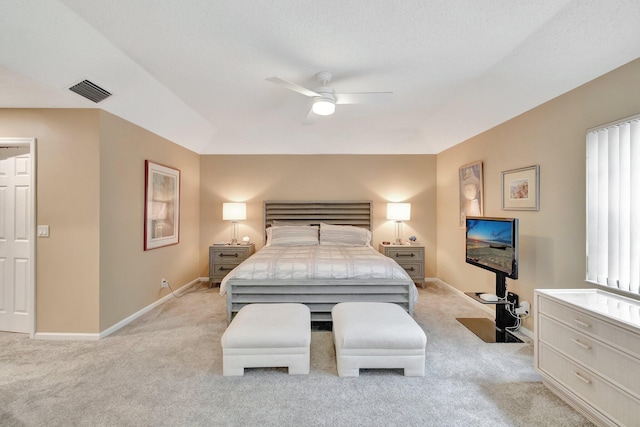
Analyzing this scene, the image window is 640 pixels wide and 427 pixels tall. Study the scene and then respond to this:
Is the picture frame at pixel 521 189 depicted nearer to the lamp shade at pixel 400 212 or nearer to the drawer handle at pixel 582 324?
the drawer handle at pixel 582 324

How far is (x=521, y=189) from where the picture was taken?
3082 millimetres

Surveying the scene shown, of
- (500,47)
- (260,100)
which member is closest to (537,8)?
(500,47)

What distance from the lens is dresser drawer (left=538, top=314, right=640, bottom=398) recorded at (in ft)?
4.96

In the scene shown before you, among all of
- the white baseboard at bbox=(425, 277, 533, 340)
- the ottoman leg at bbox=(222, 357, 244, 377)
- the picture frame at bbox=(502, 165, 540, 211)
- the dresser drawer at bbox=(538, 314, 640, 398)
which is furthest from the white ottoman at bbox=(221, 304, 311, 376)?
the picture frame at bbox=(502, 165, 540, 211)

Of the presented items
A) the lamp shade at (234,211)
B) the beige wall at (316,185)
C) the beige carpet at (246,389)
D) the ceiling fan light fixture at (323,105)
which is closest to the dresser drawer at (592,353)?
the beige carpet at (246,389)

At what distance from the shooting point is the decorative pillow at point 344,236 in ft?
15.6

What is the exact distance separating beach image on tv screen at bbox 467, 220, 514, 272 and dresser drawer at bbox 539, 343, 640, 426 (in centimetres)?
99

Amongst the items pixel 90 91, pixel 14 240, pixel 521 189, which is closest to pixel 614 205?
pixel 521 189

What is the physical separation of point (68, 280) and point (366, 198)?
443cm

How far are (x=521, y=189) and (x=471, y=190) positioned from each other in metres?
0.95

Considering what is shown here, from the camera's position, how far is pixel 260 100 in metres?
3.43

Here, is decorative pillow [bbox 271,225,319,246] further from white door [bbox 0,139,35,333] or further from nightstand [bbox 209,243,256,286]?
white door [bbox 0,139,35,333]

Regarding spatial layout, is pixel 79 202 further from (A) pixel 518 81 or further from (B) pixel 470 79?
(A) pixel 518 81

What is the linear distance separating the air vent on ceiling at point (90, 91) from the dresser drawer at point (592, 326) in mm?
4312
